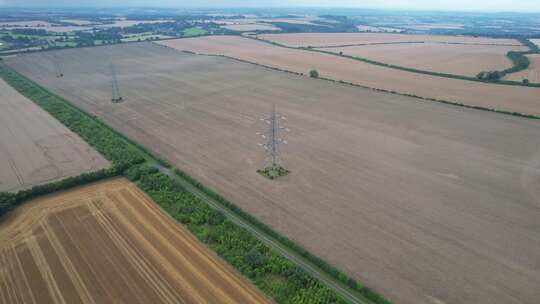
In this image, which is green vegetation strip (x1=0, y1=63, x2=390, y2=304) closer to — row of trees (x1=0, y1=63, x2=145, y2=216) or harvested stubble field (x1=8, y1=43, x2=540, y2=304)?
row of trees (x1=0, y1=63, x2=145, y2=216)

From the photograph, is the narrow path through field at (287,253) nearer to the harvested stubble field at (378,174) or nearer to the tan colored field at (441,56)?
the harvested stubble field at (378,174)

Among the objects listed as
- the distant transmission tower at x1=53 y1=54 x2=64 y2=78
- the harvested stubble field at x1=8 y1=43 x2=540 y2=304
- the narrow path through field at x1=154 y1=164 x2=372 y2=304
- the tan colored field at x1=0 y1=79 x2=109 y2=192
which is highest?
the distant transmission tower at x1=53 y1=54 x2=64 y2=78

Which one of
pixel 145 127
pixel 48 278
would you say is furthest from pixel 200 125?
pixel 48 278

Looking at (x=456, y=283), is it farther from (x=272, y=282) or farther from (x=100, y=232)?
(x=100, y=232)

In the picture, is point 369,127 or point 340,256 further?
point 369,127

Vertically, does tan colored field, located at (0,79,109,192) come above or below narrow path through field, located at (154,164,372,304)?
above

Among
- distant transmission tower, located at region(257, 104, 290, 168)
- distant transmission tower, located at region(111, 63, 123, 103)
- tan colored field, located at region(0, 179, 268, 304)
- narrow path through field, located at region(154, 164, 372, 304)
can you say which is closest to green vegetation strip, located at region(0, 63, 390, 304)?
narrow path through field, located at region(154, 164, 372, 304)
